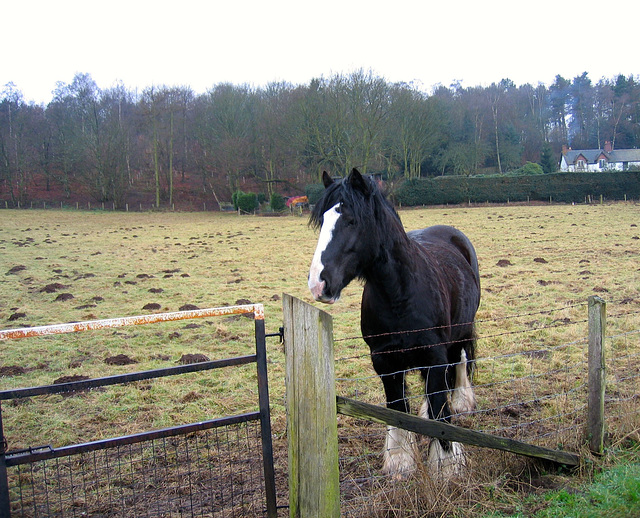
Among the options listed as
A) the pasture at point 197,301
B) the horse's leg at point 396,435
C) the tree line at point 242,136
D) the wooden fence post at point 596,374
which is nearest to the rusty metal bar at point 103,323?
the pasture at point 197,301

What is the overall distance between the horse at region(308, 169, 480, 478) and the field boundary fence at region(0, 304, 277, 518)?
714mm

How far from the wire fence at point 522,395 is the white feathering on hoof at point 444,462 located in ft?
0.27

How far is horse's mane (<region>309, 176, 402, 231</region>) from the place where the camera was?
3.29 metres

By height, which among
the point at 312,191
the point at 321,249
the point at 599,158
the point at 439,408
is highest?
the point at 599,158

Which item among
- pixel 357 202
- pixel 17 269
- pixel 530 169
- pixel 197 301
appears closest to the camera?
pixel 357 202

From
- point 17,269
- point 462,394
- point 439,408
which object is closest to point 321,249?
point 439,408

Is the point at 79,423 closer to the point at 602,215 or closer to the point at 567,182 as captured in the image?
the point at 602,215

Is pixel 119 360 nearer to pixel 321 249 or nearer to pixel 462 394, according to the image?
pixel 462 394

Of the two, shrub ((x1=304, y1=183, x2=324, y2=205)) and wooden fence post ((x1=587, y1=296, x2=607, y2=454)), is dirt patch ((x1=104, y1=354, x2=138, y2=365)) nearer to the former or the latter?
wooden fence post ((x1=587, y1=296, x2=607, y2=454))

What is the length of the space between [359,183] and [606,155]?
73249 millimetres

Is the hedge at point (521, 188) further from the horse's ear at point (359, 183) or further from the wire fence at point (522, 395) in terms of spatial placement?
the horse's ear at point (359, 183)

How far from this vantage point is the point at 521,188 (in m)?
38.3

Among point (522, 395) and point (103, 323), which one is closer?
point (103, 323)

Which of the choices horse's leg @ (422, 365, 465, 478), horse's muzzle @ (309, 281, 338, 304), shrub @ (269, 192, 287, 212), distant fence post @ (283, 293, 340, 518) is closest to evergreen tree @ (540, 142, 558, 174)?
shrub @ (269, 192, 287, 212)
